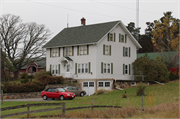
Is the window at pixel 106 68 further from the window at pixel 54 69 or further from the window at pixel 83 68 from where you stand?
the window at pixel 54 69

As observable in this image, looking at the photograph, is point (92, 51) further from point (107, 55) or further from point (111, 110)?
point (111, 110)

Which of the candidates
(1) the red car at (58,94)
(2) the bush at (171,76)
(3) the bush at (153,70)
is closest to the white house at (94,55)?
(3) the bush at (153,70)

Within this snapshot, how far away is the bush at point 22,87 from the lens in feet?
117

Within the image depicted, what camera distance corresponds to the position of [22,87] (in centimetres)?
3641

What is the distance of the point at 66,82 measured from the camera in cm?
4156

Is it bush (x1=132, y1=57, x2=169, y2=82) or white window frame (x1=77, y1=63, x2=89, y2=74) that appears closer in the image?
white window frame (x1=77, y1=63, x2=89, y2=74)

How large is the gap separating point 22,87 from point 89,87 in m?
10.3

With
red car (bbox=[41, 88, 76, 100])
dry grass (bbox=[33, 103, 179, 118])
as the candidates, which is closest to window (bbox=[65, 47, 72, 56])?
red car (bbox=[41, 88, 76, 100])

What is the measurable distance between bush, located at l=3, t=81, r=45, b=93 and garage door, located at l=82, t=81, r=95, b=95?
7.00 metres

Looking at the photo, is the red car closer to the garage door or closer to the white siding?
the garage door

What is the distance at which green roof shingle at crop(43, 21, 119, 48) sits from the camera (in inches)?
1693

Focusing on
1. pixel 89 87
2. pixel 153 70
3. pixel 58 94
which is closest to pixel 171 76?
pixel 153 70

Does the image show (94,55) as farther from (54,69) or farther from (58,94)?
(58,94)

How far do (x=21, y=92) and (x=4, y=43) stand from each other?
2301cm
